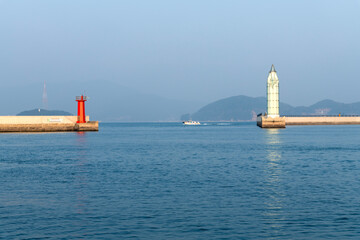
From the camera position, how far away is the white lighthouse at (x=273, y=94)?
16612 centimetres

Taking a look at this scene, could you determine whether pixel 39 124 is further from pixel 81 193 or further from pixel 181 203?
pixel 181 203

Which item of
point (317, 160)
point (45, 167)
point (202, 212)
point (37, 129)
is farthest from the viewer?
point (37, 129)

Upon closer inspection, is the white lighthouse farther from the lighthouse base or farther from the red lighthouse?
the red lighthouse

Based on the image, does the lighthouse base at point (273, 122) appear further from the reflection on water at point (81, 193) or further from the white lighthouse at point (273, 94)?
the reflection on water at point (81, 193)

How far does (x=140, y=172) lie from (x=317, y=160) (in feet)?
66.7

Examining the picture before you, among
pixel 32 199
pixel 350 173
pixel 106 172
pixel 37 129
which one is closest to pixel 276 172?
pixel 350 173

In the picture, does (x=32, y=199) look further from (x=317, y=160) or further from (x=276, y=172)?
(x=317, y=160)

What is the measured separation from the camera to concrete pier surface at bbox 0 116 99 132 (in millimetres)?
129375

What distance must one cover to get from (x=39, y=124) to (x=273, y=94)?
81.9 meters

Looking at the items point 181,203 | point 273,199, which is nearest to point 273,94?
point 273,199

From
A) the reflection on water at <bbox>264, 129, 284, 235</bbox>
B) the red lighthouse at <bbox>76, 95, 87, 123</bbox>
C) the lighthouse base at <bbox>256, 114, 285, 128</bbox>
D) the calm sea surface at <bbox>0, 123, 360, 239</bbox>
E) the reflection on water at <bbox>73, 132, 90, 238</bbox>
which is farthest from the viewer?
the lighthouse base at <bbox>256, 114, 285, 128</bbox>

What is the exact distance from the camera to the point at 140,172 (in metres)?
37.8

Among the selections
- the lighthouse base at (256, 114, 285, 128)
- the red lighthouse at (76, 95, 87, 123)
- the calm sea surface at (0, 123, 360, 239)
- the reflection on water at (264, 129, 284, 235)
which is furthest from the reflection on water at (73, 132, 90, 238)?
the lighthouse base at (256, 114, 285, 128)

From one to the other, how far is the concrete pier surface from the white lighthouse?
67.7 meters
